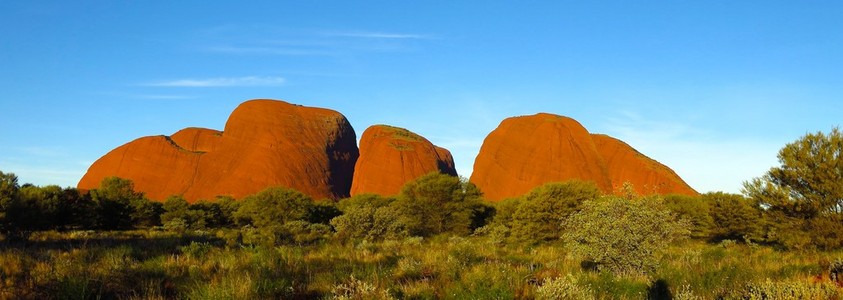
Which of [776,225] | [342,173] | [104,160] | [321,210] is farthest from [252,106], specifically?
[776,225]

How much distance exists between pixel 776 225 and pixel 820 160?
126 inches

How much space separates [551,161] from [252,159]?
58.5 m

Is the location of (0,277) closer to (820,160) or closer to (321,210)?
(820,160)

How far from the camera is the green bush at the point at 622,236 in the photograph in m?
12.0

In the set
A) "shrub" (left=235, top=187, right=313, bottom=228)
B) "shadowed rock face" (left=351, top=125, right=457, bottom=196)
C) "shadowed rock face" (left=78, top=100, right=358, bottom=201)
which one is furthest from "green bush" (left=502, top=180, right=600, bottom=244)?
"shadowed rock face" (left=78, top=100, right=358, bottom=201)

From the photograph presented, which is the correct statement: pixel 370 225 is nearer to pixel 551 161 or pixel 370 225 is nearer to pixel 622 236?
pixel 622 236

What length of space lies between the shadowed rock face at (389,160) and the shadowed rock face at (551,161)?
13.1 m

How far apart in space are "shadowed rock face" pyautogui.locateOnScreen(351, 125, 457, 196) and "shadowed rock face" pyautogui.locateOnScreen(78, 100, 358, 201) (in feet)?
28.7

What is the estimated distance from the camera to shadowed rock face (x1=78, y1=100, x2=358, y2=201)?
320 feet

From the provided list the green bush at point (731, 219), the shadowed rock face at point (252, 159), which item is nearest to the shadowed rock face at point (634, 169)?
the green bush at point (731, 219)

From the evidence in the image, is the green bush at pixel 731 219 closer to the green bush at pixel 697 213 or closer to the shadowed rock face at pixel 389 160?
the green bush at pixel 697 213

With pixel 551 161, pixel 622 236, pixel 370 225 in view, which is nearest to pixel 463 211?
pixel 370 225

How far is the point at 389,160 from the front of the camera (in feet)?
321

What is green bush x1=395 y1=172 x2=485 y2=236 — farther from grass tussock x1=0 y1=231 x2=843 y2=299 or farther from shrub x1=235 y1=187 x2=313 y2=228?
grass tussock x1=0 y1=231 x2=843 y2=299
